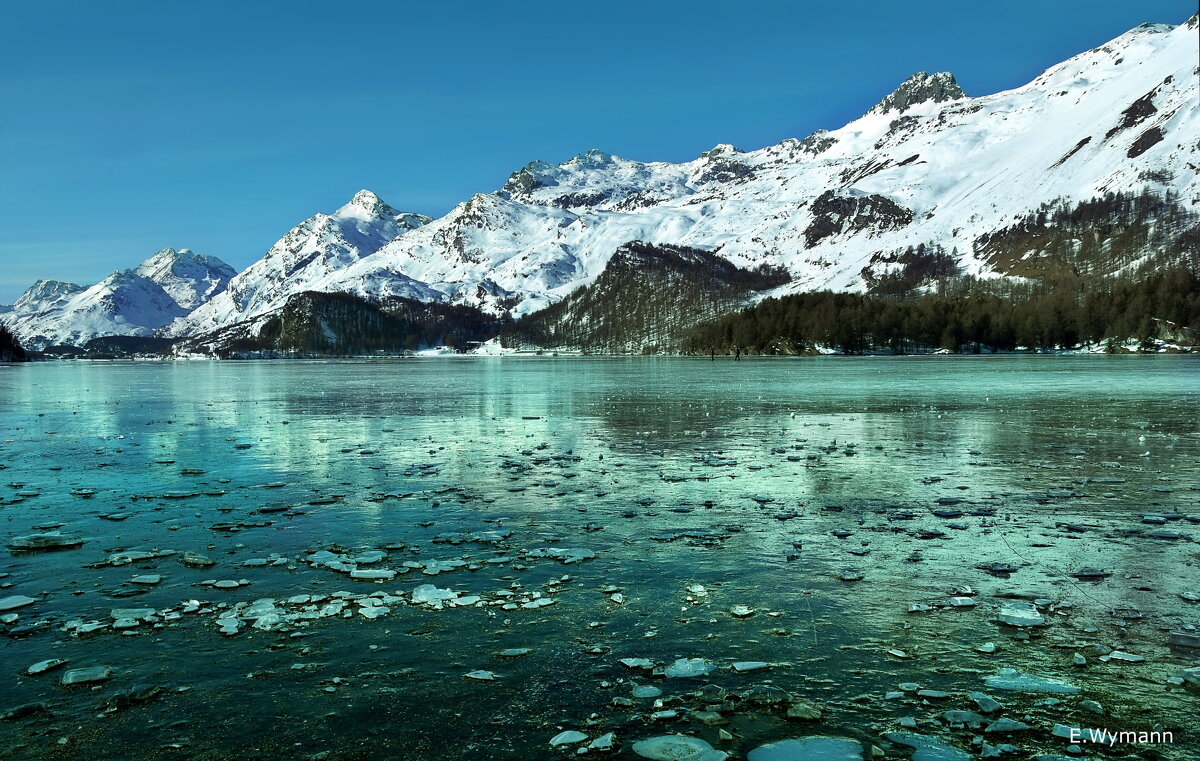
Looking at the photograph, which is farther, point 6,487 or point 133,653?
point 6,487

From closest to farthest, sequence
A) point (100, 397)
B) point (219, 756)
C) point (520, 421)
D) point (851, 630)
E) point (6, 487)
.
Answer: point (219, 756) < point (851, 630) < point (6, 487) < point (520, 421) < point (100, 397)

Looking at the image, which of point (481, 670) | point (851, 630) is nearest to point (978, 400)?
point (851, 630)

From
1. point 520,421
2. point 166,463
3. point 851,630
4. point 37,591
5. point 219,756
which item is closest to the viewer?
point 219,756

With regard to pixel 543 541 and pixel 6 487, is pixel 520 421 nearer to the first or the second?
pixel 6 487

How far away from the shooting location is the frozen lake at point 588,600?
916 centimetres

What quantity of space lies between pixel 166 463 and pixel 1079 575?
91.1 feet

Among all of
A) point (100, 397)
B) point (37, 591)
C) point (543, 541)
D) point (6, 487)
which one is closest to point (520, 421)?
point (6, 487)

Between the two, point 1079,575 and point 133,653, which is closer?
point 133,653

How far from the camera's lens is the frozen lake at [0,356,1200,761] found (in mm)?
9164

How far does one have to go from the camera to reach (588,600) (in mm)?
13172

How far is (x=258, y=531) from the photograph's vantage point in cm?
1797

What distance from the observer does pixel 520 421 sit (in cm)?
4353

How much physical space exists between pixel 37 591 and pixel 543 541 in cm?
900

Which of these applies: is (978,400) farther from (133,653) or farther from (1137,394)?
(133,653)
